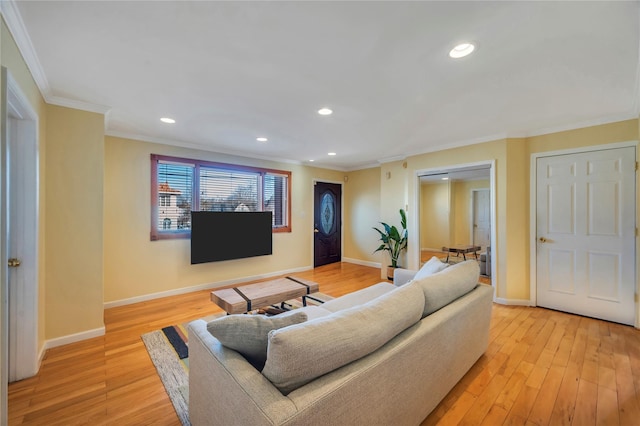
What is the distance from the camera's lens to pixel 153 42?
1.65 m

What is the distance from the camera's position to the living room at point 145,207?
8.05 ft

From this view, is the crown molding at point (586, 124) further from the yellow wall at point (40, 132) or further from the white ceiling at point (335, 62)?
the yellow wall at point (40, 132)

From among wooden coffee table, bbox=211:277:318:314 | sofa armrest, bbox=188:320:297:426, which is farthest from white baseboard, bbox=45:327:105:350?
sofa armrest, bbox=188:320:297:426

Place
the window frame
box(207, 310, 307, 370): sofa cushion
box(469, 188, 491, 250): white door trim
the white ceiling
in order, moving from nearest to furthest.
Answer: box(207, 310, 307, 370): sofa cushion
the white ceiling
the window frame
box(469, 188, 491, 250): white door trim

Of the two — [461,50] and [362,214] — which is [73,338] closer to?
[461,50]

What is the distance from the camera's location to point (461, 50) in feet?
5.65

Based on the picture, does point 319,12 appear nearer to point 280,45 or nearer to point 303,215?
point 280,45

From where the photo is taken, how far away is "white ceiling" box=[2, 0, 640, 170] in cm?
142

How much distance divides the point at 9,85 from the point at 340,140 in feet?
10.5

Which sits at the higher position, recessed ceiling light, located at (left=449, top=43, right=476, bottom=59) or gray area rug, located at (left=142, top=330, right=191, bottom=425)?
recessed ceiling light, located at (left=449, top=43, right=476, bottom=59)

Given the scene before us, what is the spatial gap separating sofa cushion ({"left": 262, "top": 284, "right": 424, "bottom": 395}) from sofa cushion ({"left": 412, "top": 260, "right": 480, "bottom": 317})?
1.14 ft

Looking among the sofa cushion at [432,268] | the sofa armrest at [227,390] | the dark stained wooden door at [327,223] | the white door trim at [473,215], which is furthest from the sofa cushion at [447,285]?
the white door trim at [473,215]

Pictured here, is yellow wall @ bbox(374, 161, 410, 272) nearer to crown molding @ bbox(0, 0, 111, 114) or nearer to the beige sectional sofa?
the beige sectional sofa

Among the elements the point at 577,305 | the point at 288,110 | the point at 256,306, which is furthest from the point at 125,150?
the point at 577,305
